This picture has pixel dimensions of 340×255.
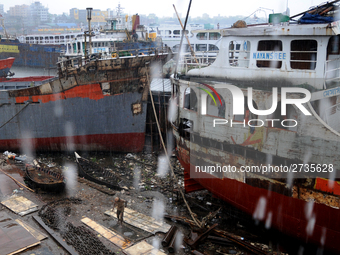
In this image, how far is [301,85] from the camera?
812cm

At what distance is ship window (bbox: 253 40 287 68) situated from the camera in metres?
8.56

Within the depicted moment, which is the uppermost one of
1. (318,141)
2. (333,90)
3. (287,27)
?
(287,27)

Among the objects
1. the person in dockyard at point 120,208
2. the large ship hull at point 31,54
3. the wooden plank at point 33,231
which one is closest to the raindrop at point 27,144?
the wooden plank at point 33,231

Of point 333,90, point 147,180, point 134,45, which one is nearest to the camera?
point 333,90

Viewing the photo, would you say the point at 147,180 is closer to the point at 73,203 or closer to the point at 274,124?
the point at 73,203

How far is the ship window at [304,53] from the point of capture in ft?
27.3

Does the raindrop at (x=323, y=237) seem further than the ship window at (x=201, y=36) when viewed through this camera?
No

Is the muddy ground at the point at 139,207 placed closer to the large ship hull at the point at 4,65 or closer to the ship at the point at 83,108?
the ship at the point at 83,108

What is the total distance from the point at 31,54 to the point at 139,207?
35438 mm

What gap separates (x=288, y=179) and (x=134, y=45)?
22249mm

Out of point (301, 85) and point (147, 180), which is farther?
point (147, 180)

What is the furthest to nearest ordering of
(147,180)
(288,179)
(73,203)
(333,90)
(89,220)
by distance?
(147,180)
(73,203)
(89,220)
(288,179)
(333,90)

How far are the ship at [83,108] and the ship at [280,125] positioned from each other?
22.8 feet

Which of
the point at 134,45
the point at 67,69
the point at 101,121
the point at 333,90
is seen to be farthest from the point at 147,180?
the point at 134,45
